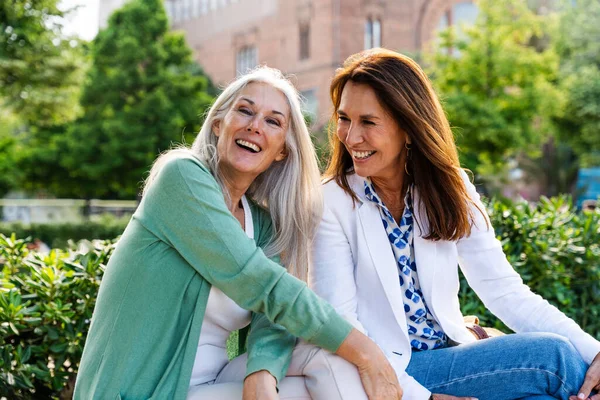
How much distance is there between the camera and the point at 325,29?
120ft

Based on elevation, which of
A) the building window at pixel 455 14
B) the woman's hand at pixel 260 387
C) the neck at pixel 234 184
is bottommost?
the woman's hand at pixel 260 387

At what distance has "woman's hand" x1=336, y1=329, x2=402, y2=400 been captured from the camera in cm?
220

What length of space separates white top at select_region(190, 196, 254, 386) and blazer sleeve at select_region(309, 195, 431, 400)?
0.32m

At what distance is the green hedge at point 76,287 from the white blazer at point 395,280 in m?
1.02

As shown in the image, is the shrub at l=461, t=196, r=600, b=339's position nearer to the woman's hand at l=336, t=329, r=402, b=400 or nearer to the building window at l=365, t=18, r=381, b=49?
the woman's hand at l=336, t=329, r=402, b=400

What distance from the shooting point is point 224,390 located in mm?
2258

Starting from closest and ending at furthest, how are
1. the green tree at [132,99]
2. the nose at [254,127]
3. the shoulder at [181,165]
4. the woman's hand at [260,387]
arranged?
the woman's hand at [260,387] → the shoulder at [181,165] → the nose at [254,127] → the green tree at [132,99]

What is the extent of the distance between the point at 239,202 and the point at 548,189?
102 feet

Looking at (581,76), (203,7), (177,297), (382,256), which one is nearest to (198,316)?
(177,297)

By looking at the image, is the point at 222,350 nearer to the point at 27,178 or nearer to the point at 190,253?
the point at 190,253

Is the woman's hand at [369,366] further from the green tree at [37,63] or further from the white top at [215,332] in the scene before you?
the green tree at [37,63]

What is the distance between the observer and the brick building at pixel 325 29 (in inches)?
1430

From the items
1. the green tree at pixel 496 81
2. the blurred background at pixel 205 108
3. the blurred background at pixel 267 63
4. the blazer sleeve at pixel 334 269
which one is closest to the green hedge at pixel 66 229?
the blurred background at pixel 205 108

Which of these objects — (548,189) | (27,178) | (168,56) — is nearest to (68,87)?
(168,56)
